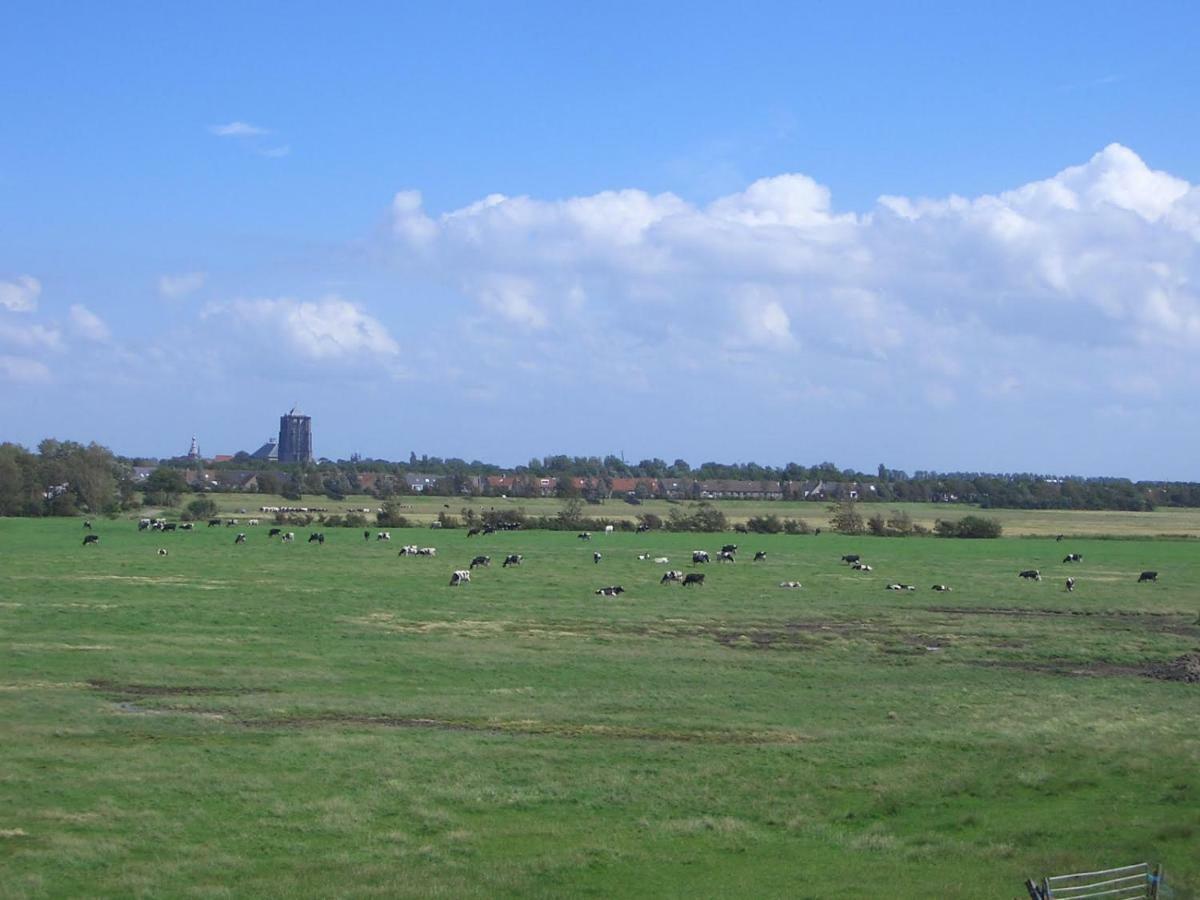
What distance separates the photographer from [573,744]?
21.4m

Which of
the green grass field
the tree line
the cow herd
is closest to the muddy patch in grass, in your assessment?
the green grass field

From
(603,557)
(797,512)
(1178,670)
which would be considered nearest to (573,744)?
(1178,670)

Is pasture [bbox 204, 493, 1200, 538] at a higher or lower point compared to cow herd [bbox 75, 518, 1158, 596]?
higher

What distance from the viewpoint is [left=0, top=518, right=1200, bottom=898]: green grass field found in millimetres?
14734

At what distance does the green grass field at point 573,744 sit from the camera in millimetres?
14734

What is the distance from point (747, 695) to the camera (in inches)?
1062

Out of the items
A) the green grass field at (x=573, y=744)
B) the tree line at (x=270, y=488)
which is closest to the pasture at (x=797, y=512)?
the tree line at (x=270, y=488)

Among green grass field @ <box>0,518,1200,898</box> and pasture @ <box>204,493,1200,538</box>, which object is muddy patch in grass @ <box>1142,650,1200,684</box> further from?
pasture @ <box>204,493,1200,538</box>

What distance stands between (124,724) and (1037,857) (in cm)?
1497

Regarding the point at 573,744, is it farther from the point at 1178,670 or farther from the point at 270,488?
the point at 270,488

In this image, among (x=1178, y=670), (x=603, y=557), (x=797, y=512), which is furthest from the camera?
(x=797, y=512)

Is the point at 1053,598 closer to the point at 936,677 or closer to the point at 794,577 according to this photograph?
the point at 794,577

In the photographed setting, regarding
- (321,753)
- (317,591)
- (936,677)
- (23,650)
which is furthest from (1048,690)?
(317,591)

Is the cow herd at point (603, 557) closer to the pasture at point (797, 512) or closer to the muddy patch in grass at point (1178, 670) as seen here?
the muddy patch in grass at point (1178, 670)
